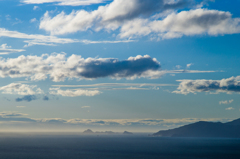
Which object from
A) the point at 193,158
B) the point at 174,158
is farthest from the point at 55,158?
the point at 193,158

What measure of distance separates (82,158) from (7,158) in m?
53.4

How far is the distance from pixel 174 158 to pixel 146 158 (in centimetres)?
2111

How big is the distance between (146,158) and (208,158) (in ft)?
156

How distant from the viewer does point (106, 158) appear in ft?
620

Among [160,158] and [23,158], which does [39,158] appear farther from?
[160,158]

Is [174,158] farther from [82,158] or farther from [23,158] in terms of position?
[23,158]

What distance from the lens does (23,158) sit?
18950 centimetres

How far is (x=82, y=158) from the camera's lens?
Answer: 191375 millimetres

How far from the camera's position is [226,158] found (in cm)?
19838

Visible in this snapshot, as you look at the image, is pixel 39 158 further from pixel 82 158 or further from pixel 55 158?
pixel 82 158

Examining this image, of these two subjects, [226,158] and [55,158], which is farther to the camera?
[226,158]

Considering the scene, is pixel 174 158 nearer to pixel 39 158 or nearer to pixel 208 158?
pixel 208 158

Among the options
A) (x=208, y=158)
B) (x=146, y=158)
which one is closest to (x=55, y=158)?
(x=146, y=158)

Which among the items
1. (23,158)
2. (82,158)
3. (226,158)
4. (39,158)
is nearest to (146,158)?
(82,158)
